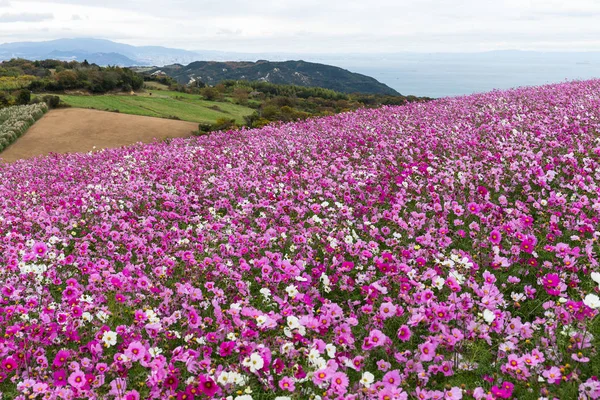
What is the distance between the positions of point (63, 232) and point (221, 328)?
14.9ft

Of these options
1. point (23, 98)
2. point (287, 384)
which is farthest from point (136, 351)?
point (23, 98)

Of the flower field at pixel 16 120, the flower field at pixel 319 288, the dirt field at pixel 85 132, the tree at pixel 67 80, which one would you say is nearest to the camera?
the flower field at pixel 319 288

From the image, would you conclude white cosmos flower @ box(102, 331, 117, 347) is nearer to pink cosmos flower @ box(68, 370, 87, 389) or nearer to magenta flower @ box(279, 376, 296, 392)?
pink cosmos flower @ box(68, 370, 87, 389)

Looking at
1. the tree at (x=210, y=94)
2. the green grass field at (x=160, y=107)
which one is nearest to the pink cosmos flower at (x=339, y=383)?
the green grass field at (x=160, y=107)

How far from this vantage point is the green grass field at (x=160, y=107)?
4506cm

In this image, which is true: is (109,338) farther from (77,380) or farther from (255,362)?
(255,362)

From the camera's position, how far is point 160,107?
50.9 metres

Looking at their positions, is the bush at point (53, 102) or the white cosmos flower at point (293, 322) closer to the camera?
the white cosmos flower at point (293, 322)

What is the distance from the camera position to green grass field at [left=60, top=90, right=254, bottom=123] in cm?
4506

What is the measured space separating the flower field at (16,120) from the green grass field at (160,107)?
228 inches

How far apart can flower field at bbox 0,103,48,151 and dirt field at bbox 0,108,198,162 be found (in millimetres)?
398

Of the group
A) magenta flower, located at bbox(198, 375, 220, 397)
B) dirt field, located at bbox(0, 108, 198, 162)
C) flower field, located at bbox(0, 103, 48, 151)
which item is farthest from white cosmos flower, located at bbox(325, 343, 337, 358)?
flower field, located at bbox(0, 103, 48, 151)

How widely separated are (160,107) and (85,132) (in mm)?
19359

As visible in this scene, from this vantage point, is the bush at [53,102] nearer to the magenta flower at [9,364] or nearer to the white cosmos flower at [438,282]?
the magenta flower at [9,364]
